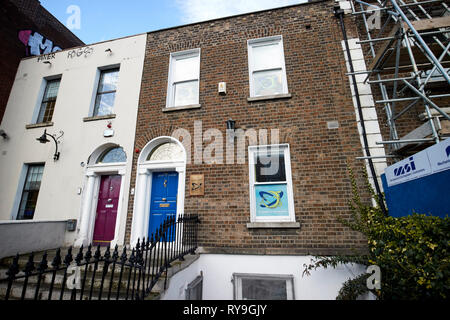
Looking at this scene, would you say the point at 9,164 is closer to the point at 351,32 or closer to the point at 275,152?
the point at 275,152

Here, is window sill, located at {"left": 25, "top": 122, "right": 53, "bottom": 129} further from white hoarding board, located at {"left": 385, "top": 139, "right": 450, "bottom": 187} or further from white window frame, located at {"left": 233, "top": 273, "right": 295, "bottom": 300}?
white hoarding board, located at {"left": 385, "top": 139, "right": 450, "bottom": 187}

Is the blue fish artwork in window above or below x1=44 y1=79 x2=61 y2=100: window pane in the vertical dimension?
below

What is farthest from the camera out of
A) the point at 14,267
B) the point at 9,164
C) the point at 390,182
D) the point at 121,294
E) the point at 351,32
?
the point at 9,164

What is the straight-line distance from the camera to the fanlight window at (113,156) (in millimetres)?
6301

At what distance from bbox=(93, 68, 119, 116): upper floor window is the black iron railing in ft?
16.0

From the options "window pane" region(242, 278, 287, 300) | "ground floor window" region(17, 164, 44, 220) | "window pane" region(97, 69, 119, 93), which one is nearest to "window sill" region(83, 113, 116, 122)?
"window pane" region(97, 69, 119, 93)

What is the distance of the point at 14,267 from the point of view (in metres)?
1.69

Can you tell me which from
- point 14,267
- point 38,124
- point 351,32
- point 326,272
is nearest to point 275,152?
point 326,272

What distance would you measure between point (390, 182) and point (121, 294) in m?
5.17

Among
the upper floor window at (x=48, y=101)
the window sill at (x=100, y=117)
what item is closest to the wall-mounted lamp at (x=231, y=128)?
the window sill at (x=100, y=117)

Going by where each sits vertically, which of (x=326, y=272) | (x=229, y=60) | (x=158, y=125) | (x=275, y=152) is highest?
(x=229, y=60)

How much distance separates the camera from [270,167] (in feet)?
17.4

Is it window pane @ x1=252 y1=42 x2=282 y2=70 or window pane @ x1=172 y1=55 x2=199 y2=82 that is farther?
window pane @ x1=172 y1=55 x2=199 y2=82

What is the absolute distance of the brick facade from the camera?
796cm
